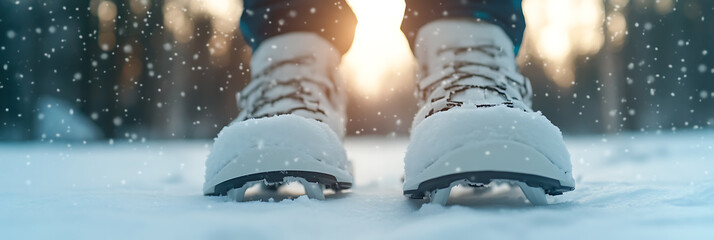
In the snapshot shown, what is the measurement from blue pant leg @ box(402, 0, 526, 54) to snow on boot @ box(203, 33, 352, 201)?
0.67 feet

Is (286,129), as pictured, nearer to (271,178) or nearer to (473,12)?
(271,178)

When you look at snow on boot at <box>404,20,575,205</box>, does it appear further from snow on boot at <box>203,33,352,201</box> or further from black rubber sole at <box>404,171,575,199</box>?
snow on boot at <box>203,33,352,201</box>

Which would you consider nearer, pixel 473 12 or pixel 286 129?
pixel 286 129

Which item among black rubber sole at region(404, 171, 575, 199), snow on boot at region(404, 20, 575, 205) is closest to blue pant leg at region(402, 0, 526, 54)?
snow on boot at region(404, 20, 575, 205)

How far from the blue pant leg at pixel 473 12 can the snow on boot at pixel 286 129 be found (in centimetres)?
20

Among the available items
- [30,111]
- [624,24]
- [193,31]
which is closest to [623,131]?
[624,24]

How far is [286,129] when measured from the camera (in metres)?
0.70

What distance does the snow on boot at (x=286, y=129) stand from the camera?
26.0 inches

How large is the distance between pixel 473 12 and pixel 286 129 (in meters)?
0.44

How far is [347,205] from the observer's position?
2.17 ft

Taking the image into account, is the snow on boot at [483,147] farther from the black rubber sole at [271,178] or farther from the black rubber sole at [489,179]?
the black rubber sole at [271,178]

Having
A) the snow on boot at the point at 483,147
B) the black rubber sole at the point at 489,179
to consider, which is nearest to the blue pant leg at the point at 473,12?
the snow on boot at the point at 483,147

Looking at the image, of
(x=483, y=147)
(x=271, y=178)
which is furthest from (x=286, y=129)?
(x=483, y=147)

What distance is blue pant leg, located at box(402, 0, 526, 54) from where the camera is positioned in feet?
2.90
